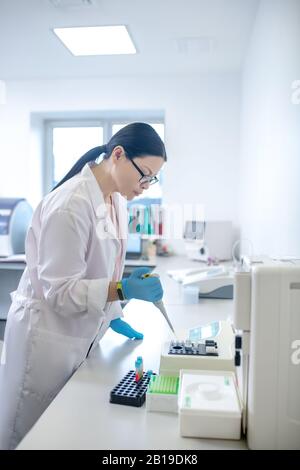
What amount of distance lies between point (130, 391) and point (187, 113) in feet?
10.2

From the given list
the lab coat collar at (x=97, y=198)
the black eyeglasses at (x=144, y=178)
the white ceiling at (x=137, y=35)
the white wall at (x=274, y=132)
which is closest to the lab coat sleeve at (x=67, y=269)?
the lab coat collar at (x=97, y=198)

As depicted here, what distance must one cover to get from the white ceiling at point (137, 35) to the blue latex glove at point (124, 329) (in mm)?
1898

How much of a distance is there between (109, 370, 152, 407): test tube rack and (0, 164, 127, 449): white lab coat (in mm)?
214

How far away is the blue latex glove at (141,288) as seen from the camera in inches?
46.9

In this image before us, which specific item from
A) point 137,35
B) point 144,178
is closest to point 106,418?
point 144,178

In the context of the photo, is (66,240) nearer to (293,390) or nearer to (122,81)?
(293,390)

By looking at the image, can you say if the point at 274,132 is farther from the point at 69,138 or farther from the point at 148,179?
the point at 69,138

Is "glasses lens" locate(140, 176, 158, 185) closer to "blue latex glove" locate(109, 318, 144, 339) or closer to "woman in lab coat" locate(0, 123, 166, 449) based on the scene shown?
"woman in lab coat" locate(0, 123, 166, 449)

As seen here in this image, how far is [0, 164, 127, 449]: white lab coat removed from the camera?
3.74 feet

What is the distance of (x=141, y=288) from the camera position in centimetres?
121

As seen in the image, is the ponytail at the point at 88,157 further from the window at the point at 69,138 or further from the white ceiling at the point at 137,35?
the window at the point at 69,138

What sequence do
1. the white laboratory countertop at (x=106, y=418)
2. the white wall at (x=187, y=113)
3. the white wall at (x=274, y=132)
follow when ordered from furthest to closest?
the white wall at (x=187, y=113) < the white wall at (x=274, y=132) < the white laboratory countertop at (x=106, y=418)

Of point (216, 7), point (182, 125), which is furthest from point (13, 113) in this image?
point (216, 7)
